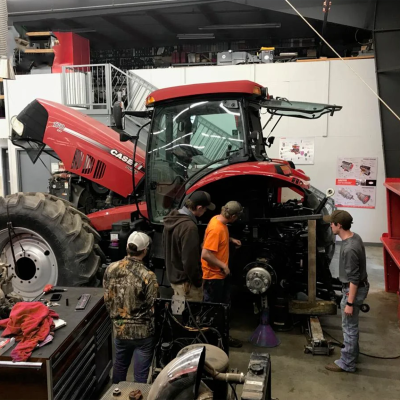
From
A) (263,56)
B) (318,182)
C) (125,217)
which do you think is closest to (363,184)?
(318,182)

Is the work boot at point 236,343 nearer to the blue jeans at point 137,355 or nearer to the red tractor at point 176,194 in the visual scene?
the red tractor at point 176,194

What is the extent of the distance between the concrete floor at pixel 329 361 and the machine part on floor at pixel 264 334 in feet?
0.17

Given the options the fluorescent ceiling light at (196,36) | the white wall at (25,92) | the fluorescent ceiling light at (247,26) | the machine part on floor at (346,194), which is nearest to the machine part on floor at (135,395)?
the machine part on floor at (346,194)

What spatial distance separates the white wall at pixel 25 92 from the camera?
814 centimetres

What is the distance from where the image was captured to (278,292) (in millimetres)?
3746

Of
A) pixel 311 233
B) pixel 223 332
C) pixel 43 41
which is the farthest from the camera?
pixel 43 41

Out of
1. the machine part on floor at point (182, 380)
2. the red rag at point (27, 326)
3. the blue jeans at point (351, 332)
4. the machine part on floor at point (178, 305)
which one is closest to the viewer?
the machine part on floor at point (182, 380)

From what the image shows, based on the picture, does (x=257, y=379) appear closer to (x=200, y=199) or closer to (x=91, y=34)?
(x=200, y=199)

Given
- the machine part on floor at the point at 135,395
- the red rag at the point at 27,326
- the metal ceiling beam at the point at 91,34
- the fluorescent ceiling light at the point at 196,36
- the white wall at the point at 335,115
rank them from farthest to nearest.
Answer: the fluorescent ceiling light at the point at 196,36 < the metal ceiling beam at the point at 91,34 < the white wall at the point at 335,115 < the red rag at the point at 27,326 < the machine part on floor at the point at 135,395

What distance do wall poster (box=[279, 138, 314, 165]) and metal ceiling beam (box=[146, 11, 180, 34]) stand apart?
432 cm

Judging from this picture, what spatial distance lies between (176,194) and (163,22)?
716 cm

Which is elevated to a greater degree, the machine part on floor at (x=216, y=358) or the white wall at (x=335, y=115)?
the white wall at (x=335, y=115)

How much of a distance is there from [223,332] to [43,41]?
354 inches

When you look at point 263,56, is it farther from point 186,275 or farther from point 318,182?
point 186,275
